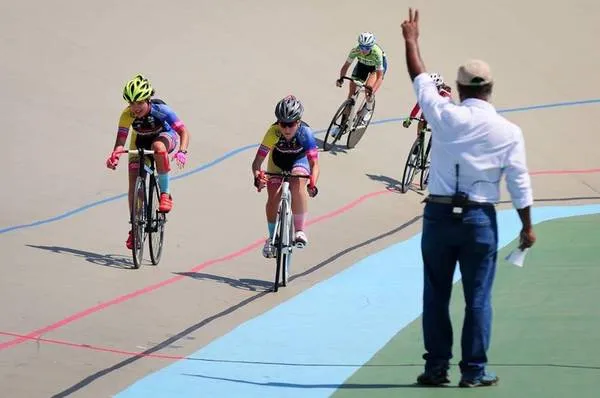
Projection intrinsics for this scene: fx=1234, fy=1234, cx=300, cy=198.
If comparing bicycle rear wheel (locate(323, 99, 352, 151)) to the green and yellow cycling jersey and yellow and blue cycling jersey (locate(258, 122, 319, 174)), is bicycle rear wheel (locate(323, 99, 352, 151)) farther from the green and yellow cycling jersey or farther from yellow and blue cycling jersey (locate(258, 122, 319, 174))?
yellow and blue cycling jersey (locate(258, 122, 319, 174))

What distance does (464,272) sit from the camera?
Answer: 6.41 meters

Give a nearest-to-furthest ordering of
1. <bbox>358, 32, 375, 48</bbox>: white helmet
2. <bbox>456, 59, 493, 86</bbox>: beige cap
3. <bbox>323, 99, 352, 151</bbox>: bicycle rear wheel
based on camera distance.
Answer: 1. <bbox>456, 59, 493, 86</bbox>: beige cap
2. <bbox>323, 99, 352, 151</bbox>: bicycle rear wheel
3. <bbox>358, 32, 375, 48</bbox>: white helmet

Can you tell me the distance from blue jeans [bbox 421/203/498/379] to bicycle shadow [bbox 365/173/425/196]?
781cm

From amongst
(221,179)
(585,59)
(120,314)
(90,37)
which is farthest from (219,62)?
(120,314)

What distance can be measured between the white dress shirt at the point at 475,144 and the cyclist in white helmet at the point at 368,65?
9.02 meters

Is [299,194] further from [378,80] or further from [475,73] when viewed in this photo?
[378,80]

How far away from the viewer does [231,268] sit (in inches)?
423

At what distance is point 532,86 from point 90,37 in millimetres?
6804

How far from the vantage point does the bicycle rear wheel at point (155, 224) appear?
34.1 feet

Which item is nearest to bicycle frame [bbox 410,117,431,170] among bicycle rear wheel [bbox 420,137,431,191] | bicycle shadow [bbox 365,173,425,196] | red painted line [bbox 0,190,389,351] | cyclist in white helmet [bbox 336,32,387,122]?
bicycle rear wheel [bbox 420,137,431,191]

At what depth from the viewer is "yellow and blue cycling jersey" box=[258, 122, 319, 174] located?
10031 mm

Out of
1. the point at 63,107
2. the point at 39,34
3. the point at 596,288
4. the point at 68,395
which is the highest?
the point at 39,34

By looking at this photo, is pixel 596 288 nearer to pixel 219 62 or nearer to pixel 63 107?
pixel 63 107

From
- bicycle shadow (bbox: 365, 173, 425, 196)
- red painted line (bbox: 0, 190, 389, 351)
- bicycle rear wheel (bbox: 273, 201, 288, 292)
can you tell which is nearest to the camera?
red painted line (bbox: 0, 190, 389, 351)
